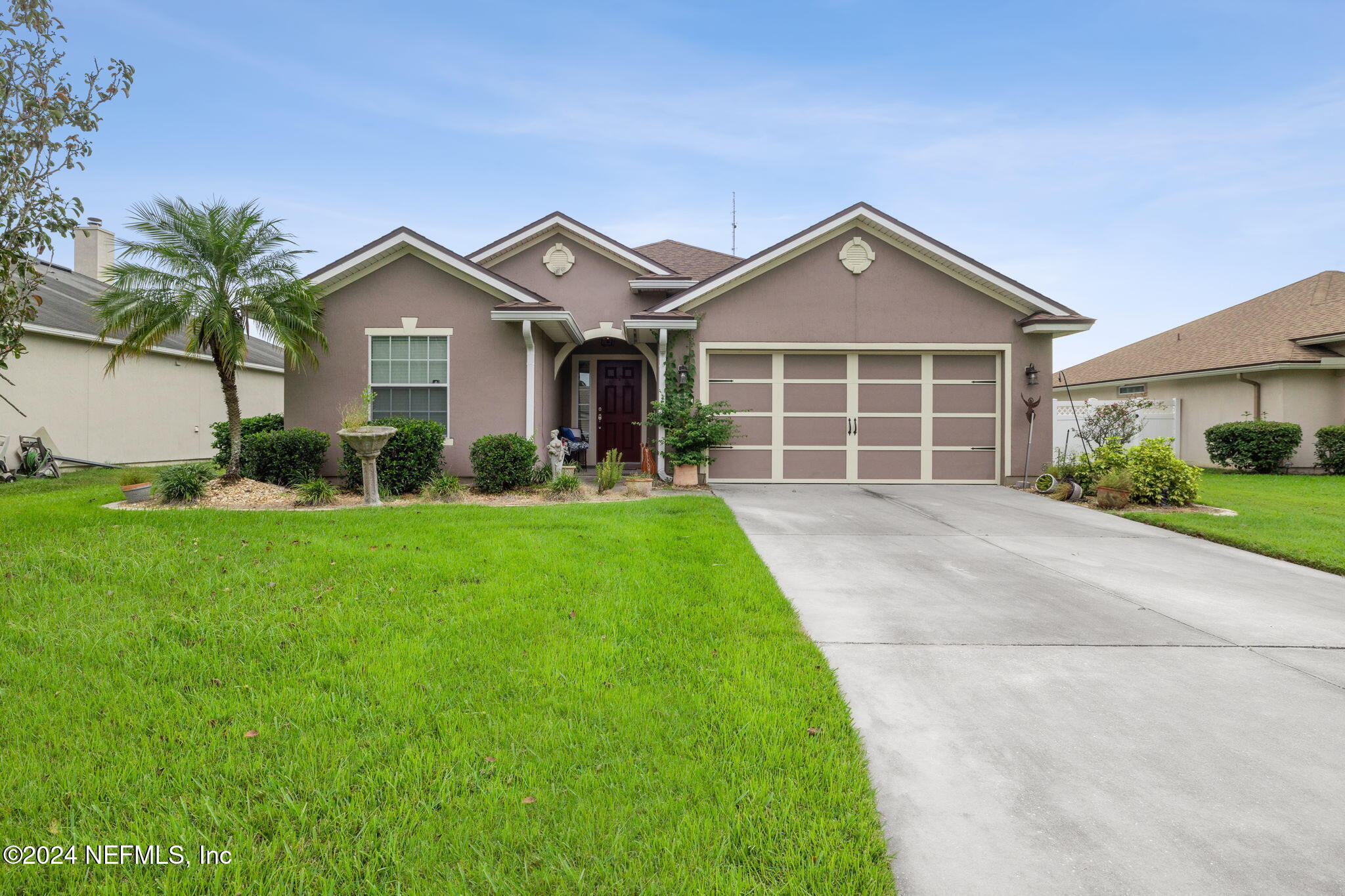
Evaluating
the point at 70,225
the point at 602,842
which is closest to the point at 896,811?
the point at 602,842

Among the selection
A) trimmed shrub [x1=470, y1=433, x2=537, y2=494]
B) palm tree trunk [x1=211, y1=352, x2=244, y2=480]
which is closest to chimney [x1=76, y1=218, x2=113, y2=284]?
palm tree trunk [x1=211, y1=352, x2=244, y2=480]

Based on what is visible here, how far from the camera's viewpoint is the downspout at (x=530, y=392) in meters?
9.73

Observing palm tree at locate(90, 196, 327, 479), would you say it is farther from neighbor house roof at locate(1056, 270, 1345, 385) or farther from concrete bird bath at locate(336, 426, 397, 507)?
neighbor house roof at locate(1056, 270, 1345, 385)

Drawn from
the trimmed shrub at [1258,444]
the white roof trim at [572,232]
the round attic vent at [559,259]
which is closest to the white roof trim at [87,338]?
the white roof trim at [572,232]

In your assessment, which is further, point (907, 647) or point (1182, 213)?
point (1182, 213)

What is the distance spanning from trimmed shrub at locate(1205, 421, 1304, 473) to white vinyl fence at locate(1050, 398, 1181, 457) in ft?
Result: 3.28

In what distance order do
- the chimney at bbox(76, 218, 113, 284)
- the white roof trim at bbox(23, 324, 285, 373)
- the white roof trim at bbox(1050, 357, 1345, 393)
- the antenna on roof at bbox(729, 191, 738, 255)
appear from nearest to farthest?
1. the white roof trim at bbox(23, 324, 285, 373)
2. the white roof trim at bbox(1050, 357, 1345, 393)
3. the chimney at bbox(76, 218, 113, 284)
4. the antenna on roof at bbox(729, 191, 738, 255)

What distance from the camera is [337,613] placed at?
149 inches

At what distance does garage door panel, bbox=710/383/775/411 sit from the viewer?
11008 millimetres

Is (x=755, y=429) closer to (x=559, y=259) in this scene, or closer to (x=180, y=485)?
(x=559, y=259)

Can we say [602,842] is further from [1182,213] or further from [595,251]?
[1182,213]

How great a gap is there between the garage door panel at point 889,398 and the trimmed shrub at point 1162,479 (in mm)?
3344

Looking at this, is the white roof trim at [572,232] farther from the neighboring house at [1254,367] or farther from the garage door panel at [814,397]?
the neighboring house at [1254,367]

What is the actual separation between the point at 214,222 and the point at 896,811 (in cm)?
1025
